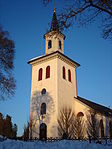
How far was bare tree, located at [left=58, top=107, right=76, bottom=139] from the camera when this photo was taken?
22.9 meters

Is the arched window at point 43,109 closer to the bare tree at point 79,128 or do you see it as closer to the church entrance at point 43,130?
the church entrance at point 43,130

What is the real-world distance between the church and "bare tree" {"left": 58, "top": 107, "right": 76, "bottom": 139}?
1.84 ft

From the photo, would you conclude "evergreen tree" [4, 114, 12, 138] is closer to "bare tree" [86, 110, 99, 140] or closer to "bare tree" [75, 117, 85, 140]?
"bare tree" [75, 117, 85, 140]

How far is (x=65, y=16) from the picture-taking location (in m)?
8.78

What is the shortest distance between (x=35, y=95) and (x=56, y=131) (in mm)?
7184

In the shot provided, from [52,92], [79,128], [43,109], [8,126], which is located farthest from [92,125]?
[8,126]

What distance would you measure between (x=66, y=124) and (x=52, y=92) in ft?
16.7

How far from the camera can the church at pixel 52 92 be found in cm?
2483

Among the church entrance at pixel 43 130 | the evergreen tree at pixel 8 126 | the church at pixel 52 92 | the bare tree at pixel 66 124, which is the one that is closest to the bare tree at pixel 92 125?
the church at pixel 52 92

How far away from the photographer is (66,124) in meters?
23.1

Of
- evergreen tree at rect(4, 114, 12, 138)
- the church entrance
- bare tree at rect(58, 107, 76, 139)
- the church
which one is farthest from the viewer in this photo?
evergreen tree at rect(4, 114, 12, 138)

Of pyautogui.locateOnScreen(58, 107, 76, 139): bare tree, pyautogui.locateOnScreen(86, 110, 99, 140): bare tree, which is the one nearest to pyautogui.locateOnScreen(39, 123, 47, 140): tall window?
pyautogui.locateOnScreen(58, 107, 76, 139): bare tree

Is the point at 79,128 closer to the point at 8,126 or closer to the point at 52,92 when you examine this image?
the point at 52,92

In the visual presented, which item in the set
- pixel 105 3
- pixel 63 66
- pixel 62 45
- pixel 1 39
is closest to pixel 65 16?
pixel 105 3
